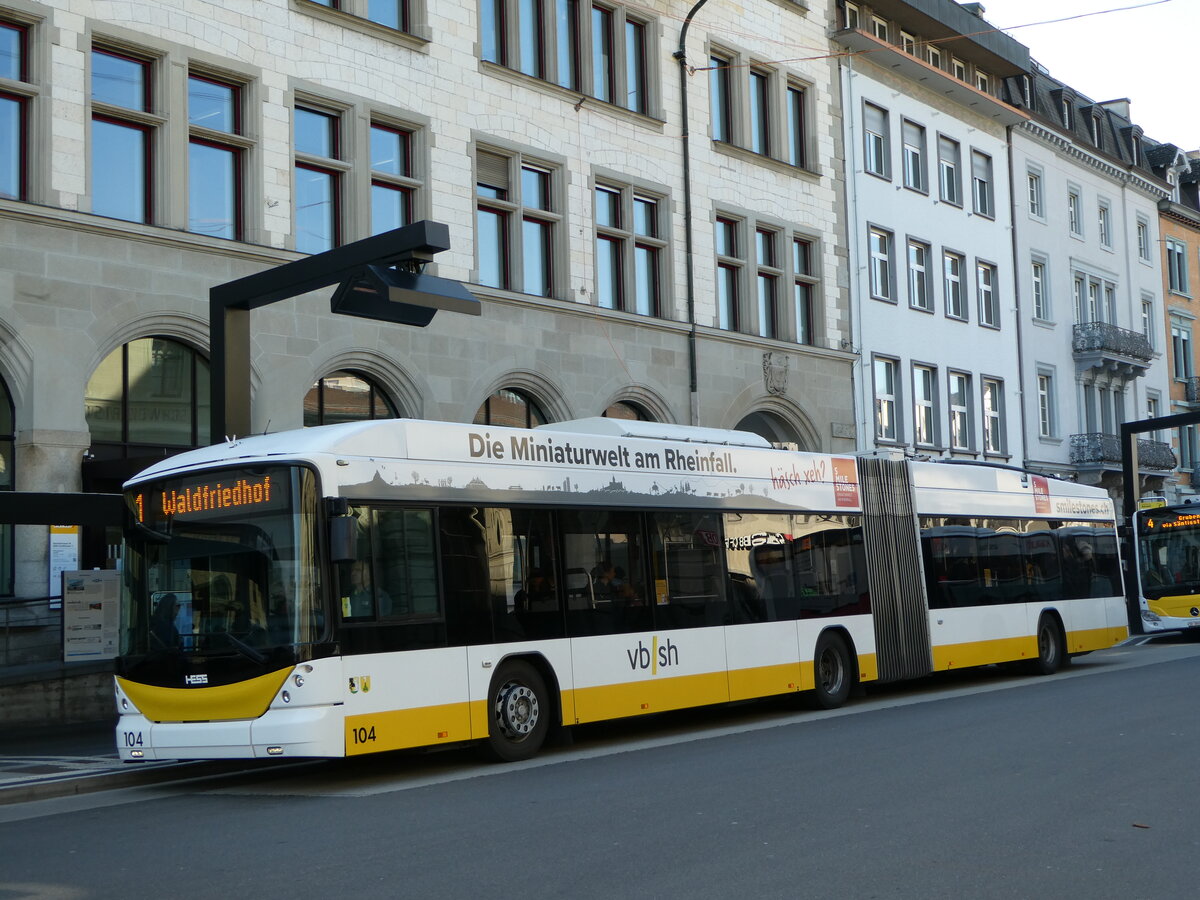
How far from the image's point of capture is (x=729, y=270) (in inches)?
1164

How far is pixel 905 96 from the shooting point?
35.4m

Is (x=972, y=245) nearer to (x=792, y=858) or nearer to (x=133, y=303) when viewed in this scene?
(x=133, y=303)

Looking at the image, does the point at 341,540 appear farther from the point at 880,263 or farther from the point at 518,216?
the point at 880,263

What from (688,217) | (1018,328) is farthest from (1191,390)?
(688,217)

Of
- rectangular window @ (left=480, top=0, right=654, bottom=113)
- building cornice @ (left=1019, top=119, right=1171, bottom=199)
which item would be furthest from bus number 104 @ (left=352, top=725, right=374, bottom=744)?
building cornice @ (left=1019, top=119, right=1171, bottom=199)

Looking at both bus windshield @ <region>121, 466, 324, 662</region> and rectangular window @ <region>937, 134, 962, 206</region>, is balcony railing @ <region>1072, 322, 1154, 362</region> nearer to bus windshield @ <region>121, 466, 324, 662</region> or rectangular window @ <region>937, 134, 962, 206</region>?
rectangular window @ <region>937, 134, 962, 206</region>

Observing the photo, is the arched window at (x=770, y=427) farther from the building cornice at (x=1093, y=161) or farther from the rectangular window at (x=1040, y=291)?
the building cornice at (x=1093, y=161)

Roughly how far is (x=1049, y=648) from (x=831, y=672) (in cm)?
608

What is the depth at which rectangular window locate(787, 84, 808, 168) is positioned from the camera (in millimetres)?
31625

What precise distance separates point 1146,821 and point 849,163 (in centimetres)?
2574

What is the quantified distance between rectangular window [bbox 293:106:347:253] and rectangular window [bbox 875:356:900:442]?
14.9 m

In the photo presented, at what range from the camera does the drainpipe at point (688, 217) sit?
1094 inches

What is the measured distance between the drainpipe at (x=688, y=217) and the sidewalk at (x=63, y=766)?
13563 mm

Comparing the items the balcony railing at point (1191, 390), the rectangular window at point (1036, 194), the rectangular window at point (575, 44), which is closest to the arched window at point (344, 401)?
the rectangular window at point (575, 44)
